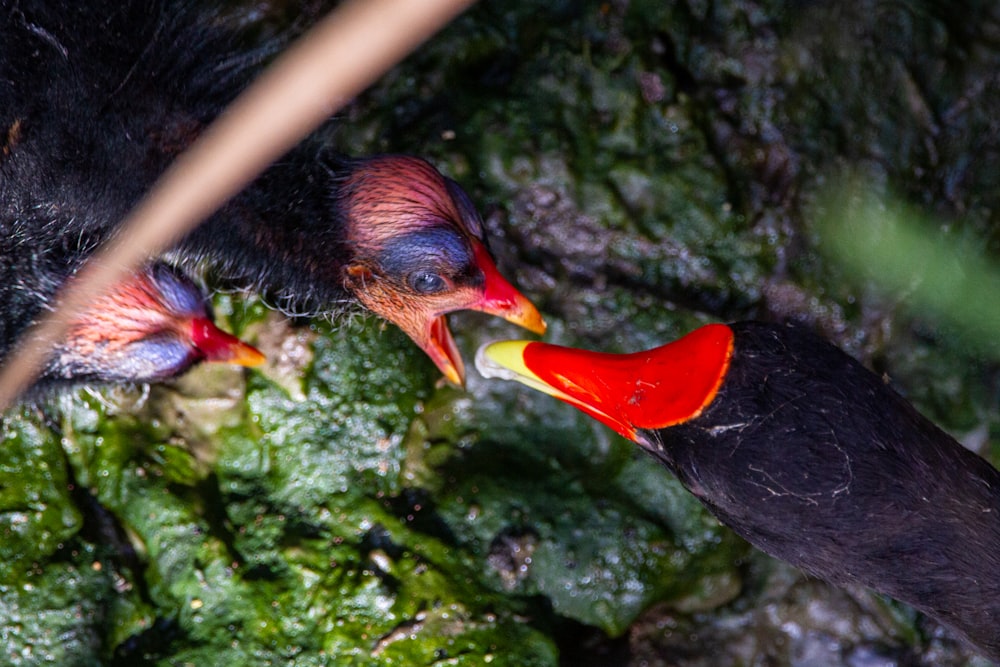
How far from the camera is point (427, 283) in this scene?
7.91 ft

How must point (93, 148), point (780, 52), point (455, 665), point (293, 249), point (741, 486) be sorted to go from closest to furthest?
1. point (741, 486)
2. point (93, 148)
3. point (293, 249)
4. point (455, 665)
5. point (780, 52)

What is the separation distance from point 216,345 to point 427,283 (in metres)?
0.74

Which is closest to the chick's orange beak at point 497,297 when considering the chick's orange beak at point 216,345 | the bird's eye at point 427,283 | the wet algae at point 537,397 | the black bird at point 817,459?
the bird's eye at point 427,283

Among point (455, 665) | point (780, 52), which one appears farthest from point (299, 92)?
point (455, 665)

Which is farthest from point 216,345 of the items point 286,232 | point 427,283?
point 427,283

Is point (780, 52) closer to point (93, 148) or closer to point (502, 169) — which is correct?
point (502, 169)

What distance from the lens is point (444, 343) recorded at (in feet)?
8.92

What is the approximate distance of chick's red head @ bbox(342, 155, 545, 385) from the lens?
7.73 feet

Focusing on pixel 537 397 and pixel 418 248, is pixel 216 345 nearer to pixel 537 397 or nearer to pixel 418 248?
pixel 418 248

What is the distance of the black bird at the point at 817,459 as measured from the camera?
2.02 meters

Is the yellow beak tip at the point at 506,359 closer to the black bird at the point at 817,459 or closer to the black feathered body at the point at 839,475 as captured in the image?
the black bird at the point at 817,459

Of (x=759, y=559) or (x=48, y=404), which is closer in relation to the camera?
(x=48, y=404)

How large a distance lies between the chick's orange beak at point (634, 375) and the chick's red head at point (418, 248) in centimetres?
16

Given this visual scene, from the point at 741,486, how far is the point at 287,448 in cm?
169
